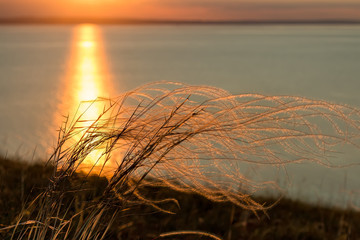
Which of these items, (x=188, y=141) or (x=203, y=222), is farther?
(x=203, y=222)

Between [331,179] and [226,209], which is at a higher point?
[331,179]

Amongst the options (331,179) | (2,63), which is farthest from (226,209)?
(2,63)

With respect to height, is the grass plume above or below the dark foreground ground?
above

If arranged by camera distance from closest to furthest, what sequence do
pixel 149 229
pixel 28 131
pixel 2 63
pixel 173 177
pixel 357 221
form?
pixel 173 177 < pixel 149 229 < pixel 357 221 < pixel 28 131 < pixel 2 63

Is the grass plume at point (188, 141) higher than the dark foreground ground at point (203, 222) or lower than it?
higher

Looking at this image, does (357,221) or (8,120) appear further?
(8,120)

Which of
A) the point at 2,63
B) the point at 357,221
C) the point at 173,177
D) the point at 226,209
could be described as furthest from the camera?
the point at 2,63

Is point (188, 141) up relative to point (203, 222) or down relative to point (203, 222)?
up

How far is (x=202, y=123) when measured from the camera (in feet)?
6.82

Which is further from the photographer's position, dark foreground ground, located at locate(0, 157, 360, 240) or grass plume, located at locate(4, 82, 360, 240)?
dark foreground ground, located at locate(0, 157, 360, 240)

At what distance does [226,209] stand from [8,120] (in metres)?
20.8

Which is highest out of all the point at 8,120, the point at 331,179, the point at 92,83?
the point at 92,83

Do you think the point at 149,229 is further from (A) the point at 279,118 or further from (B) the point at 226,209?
(A) the point at 279,118

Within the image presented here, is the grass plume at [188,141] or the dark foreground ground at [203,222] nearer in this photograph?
the grass plume at [188,141]
